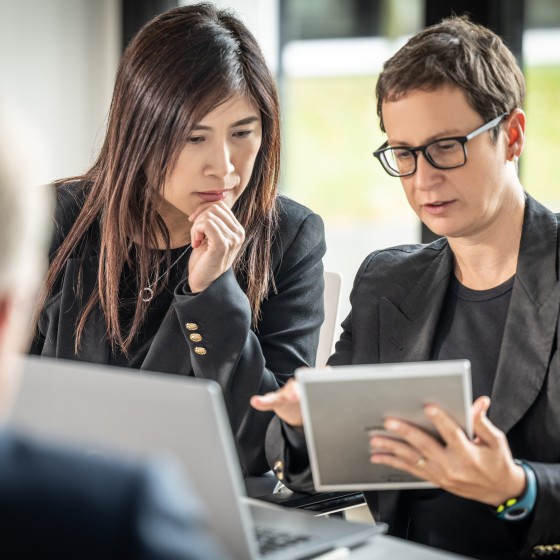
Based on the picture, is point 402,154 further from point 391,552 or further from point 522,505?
point 391,552

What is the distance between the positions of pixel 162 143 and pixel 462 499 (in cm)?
99

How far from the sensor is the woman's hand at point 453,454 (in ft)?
4.41

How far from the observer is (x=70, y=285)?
232 centimetres

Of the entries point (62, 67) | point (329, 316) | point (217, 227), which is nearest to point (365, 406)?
point (217, 227)

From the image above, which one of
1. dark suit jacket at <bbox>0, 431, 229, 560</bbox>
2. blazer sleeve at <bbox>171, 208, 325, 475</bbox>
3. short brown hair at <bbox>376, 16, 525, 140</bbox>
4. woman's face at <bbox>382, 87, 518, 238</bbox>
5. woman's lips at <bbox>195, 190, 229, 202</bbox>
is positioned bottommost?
blazer sleeve at <bbox>171, 208, 325, 475</bbox>

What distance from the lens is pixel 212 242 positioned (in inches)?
82.5

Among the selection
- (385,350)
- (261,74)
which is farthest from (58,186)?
(385,350)

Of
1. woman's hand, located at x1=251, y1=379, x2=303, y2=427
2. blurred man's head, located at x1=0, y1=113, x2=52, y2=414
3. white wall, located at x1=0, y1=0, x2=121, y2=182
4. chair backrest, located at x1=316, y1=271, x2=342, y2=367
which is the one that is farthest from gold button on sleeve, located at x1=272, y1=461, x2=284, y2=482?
white wall, located at x1=0, y1=0, x2=121, y2=182

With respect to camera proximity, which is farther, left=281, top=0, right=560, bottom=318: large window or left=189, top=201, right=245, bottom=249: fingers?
left=281, top=0, right=560, bottom=318: large window

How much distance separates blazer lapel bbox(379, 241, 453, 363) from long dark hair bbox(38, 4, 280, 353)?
0.40 meters

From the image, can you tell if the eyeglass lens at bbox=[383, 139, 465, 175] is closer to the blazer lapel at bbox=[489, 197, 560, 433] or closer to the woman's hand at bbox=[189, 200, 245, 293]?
the blazer lapel at bbox=[489, 197, 560, 433]

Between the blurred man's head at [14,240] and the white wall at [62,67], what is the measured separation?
12.1 feet

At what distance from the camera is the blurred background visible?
4359mm

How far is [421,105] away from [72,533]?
1.28m
